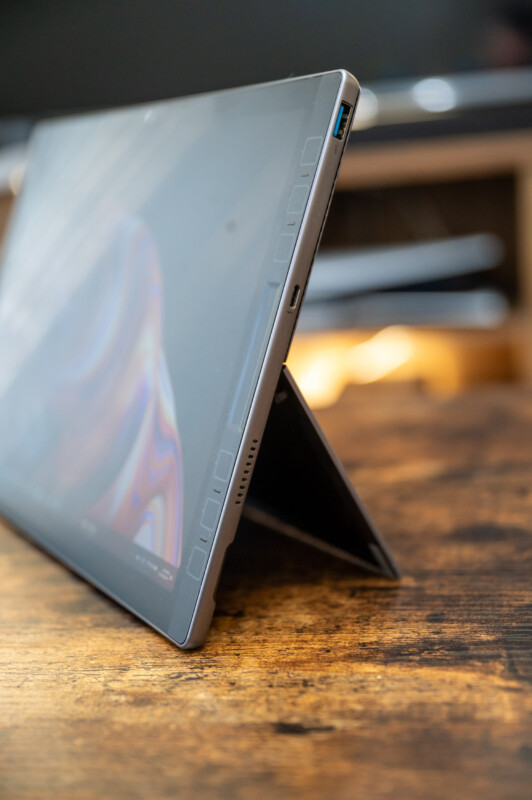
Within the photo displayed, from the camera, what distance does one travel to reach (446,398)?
2.94 feet

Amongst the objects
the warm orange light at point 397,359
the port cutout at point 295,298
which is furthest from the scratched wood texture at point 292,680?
the warm orange light at point 397,359

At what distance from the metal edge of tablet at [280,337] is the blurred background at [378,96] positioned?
98 cm

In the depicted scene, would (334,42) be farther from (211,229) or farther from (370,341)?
(211,229)

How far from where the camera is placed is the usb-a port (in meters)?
0.33

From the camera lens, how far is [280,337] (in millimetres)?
329

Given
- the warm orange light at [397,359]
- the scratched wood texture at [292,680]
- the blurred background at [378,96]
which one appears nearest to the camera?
the scratched wood texture at [292,680]

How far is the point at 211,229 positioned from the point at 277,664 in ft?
0.74

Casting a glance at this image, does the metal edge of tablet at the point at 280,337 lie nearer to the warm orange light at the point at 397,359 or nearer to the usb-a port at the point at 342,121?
the usb-a port at the point at 342,121

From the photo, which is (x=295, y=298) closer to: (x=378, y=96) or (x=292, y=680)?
(x=292, y=680)

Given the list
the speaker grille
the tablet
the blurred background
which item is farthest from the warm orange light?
the speaker grille

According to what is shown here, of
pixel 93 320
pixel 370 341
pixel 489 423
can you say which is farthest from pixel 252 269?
pixel 370 341

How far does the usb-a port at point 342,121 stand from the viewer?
1.08 feet

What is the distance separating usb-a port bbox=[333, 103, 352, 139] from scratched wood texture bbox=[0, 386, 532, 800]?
242 millimetres

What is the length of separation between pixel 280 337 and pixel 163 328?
94mm
